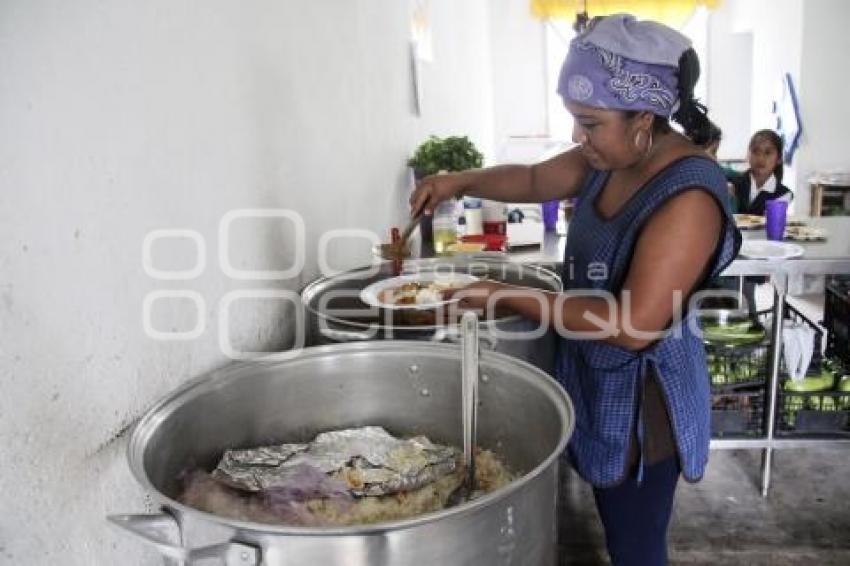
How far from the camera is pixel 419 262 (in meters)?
1.85

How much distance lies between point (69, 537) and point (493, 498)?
0.50 meters

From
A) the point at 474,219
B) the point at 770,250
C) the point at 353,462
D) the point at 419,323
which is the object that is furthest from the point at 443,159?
the point at 353,462

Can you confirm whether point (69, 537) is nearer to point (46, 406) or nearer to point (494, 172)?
point (46, 406)

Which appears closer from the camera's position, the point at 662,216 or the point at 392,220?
the point at 662,216

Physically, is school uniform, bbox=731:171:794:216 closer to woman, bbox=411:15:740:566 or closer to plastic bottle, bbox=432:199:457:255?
plastic bottle, bbox=432:199:457:255

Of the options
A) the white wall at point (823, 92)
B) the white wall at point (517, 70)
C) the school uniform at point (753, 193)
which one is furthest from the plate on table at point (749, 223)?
the white wall at point (517, 70)

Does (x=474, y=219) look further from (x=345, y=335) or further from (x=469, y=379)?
(x=469, y=379)

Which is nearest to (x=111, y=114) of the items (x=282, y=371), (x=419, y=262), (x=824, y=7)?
(x=282, y=371)

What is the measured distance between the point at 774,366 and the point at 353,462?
6.05 feet

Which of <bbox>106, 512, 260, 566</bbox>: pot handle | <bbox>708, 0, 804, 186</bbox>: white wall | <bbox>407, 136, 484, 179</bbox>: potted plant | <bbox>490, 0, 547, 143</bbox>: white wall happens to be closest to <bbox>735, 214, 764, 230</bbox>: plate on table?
<bbox>407, 136, 484, 179</bbox>: potted plant

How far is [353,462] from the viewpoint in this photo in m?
1.05

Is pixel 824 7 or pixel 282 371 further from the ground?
pixel 824 7

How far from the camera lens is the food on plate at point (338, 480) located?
0.92 meters

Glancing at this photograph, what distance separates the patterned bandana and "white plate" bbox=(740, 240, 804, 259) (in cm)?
123
